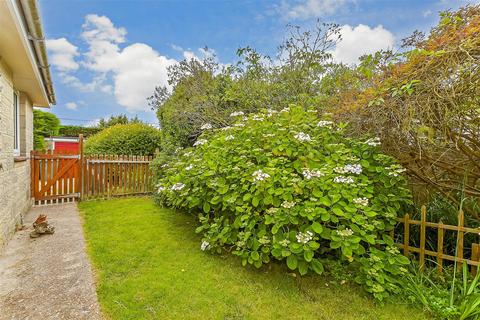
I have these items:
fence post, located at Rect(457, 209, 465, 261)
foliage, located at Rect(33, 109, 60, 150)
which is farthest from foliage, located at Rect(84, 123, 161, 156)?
fence post, located at Rect(457, 209, 465, 261)

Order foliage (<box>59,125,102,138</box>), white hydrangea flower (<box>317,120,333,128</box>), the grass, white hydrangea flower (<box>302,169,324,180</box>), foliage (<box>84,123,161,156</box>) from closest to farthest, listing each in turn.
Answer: the grass < white hydrangea flower (<box>302,169,324,180</box>) < white hydrangea flower (<box>317,120,333,128</box>) < foliage (<box>84,123,161,156</box>) < foliage (<box>59,125,102,138</box>)

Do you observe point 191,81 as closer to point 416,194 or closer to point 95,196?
point 95,196

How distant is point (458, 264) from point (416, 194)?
117 cm

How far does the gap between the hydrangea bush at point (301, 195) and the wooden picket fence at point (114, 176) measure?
15.2 feet

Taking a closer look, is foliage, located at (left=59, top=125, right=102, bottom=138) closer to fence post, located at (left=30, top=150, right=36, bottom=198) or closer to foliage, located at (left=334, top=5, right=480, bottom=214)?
fence post, located at (left=30, top=150, right=36, bottom=198)

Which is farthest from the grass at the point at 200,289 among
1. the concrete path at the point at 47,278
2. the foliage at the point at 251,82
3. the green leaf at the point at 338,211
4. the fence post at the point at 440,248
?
the foliage at the point at 251,82

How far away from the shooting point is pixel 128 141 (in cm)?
1048

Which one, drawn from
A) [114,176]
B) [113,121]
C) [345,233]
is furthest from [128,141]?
[113,121]

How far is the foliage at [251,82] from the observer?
6832 mm

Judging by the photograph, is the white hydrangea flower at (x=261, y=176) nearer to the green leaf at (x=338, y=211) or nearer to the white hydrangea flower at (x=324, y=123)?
the green leaf at (x=338, y=211)

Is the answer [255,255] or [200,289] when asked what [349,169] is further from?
[200,289]

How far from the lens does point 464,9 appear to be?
120 inches

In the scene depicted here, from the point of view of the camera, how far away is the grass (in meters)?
2.62

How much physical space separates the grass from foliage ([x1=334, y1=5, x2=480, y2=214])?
190 cm
